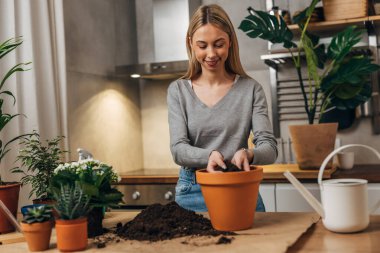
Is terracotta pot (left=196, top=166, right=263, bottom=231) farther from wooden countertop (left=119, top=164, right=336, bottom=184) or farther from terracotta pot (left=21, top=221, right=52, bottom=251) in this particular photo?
wooden countertop (left=119, top=164, right=336, bottom=184)

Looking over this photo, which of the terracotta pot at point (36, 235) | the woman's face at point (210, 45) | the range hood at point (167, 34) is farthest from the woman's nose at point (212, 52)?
the range hood at point (167, 34)

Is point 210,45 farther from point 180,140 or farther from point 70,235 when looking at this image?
point 70,235

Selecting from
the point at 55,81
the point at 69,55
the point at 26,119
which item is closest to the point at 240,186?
the point at 26,119

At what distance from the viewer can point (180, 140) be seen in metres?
1.67

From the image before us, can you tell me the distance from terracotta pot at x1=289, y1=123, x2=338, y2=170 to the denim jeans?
1031 millimetres

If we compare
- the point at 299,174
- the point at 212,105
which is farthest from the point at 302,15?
the point at 212,105

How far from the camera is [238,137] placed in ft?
5.70

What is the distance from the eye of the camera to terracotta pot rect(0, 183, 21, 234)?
4.65 ft

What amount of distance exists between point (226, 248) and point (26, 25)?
1912 millimetres

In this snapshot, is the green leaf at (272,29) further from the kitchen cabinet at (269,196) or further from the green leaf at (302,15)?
the kitchen cabinet at (269,196)

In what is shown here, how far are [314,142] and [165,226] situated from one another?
165cm

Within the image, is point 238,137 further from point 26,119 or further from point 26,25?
point 26,25

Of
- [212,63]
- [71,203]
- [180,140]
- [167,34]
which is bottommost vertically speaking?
[71,203]

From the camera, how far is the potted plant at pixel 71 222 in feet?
3.66
